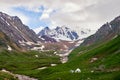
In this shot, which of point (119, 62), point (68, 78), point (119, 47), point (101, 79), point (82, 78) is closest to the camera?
point (101, 79)

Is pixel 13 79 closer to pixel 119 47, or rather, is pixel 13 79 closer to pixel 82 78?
pixel 82 78

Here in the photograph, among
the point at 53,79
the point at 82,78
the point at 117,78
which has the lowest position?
the point at 117,78

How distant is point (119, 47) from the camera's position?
140m

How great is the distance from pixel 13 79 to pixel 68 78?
19.6m

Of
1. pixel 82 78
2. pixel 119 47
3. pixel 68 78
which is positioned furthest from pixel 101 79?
pixel 119 47

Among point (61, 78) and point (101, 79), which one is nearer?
point (101, 79)

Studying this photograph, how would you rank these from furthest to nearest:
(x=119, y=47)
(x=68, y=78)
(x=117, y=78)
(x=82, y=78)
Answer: (x=119, y=47) → (x=68, y=78) → (x=82, y=78) → (x=117, y=78)

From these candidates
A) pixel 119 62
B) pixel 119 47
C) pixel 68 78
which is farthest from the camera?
pixel 119 47

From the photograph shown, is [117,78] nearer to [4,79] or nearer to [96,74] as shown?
[96,74]

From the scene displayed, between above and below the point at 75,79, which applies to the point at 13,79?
above

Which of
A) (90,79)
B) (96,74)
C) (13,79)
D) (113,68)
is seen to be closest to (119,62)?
(113,68)

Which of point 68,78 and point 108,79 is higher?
point 68,78

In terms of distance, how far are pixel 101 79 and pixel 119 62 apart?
2889cm

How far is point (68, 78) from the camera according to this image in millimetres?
96750
